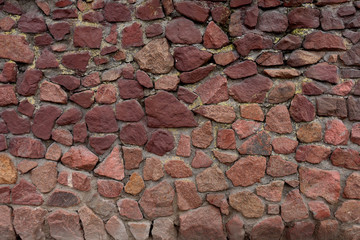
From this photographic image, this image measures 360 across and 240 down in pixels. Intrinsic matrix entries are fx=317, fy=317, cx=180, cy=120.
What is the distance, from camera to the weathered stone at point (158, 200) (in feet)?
6.23

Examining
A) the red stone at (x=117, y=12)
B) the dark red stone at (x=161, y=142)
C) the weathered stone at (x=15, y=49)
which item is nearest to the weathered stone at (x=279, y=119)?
the dark red stone at (x=161, y=142)

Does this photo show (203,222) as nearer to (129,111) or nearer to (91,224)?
(91,224)

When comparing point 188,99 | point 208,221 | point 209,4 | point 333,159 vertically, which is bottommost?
point 208,221

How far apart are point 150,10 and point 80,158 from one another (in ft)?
3.19

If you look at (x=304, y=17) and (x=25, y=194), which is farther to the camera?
(x=25, y=194)

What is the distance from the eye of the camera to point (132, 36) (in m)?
1.88

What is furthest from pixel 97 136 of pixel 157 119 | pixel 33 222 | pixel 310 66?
pixel 310 66

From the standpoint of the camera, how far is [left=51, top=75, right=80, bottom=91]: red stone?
6.23 ft

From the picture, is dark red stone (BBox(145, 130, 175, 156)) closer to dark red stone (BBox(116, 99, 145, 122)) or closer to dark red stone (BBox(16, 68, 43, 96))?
dark red stone (BBox(116, 99, 145, 122))

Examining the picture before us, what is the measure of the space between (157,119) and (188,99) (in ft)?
0.72

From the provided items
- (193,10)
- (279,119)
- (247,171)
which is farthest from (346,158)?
(193,10)

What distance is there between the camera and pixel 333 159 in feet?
6.09

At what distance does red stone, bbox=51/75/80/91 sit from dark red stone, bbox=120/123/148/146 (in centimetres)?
39

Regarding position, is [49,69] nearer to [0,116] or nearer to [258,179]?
[0,116]
